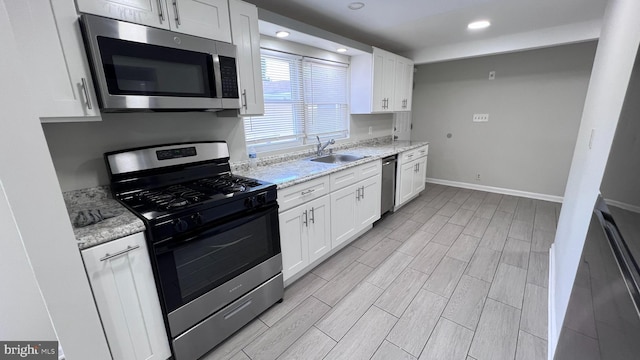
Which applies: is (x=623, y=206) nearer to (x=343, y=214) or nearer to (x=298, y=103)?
(x=343, y=214)

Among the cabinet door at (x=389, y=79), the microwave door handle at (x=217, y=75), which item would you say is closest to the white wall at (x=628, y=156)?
the microwave door handle at (x=217, y=75)

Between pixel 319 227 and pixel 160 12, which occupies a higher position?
pixel 160 12

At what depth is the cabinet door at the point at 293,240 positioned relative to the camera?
6.43ft

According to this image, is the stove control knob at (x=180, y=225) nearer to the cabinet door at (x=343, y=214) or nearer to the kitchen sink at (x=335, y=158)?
the cabinet door at (x=343, y=214)

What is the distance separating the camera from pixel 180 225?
50.5 inches

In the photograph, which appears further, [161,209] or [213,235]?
[213,235]

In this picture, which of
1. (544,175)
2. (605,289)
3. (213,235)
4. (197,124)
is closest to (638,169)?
(605,289)

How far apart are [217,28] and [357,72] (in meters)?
2.16

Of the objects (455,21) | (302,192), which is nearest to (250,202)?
(302,192)

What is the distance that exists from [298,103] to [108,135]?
1.80 m

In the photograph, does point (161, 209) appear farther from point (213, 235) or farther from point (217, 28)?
point (217, 28)

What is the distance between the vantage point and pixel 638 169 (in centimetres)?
52

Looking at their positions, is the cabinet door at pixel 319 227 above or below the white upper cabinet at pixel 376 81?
below

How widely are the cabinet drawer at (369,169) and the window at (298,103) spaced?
0.77 meters
